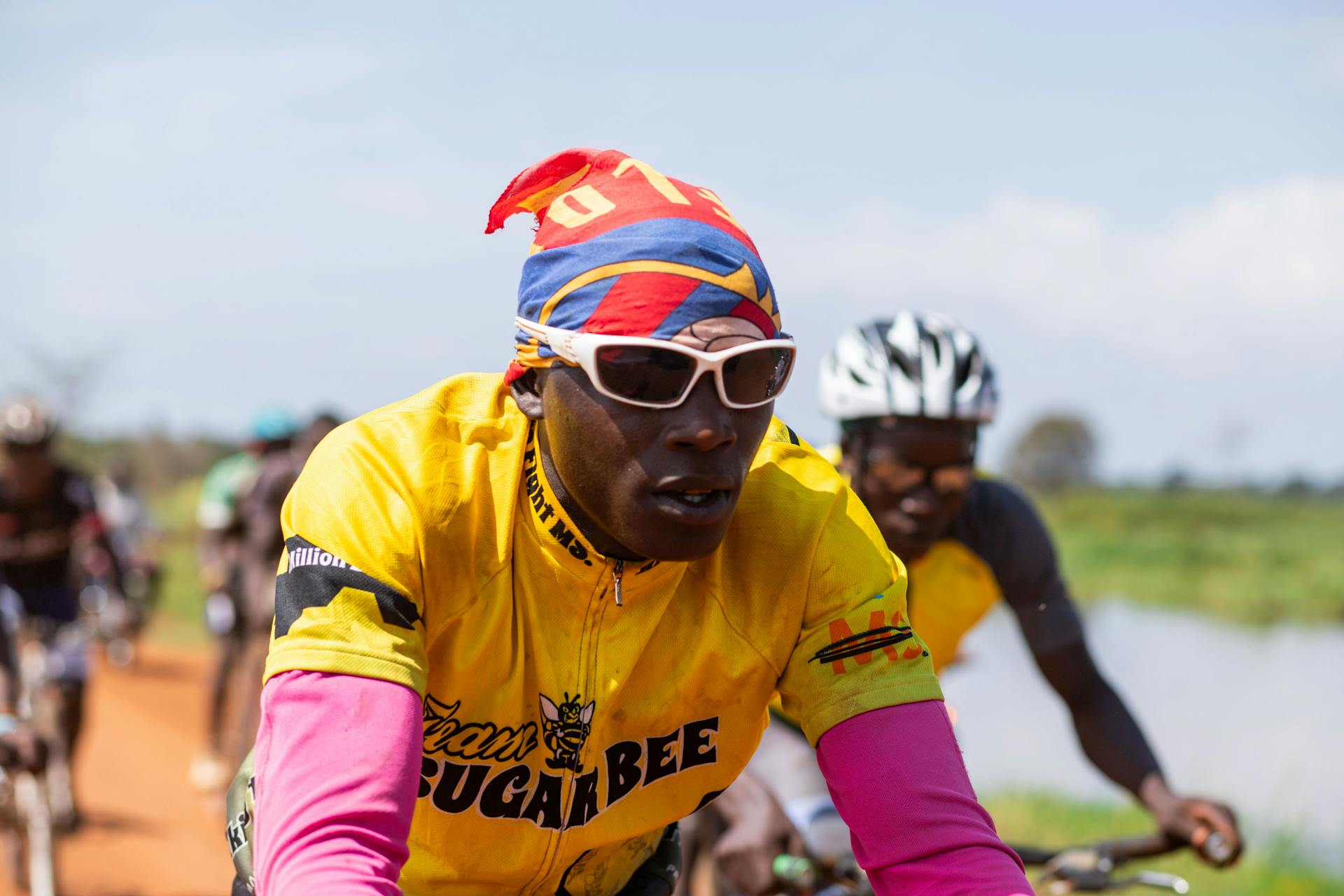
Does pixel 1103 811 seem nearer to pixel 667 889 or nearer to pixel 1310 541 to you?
pixel 667 889

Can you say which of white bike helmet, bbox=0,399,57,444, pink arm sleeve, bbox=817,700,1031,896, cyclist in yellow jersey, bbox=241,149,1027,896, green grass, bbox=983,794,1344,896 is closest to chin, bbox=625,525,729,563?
cyclist in yellow jersey, bbox=241,149,1027,896

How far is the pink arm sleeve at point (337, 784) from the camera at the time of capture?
2025mm

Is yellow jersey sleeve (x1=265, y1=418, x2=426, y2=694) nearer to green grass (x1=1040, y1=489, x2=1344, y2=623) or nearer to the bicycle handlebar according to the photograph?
the bicycle handlebar

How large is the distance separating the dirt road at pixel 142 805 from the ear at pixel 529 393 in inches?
265

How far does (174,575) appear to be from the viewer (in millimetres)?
26797

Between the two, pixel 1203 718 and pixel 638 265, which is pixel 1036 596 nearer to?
pixel 638 265

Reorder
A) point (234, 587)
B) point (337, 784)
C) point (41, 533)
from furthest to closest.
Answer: point (234, 587)
point (41, 533)
point (337, 784)

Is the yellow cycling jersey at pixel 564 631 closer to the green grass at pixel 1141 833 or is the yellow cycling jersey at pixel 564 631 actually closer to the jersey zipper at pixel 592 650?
the jersey zipper at pixel 592 650

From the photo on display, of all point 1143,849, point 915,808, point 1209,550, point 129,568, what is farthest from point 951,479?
point 1209,550

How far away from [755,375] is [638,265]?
261 mm

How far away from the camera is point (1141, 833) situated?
29.7ft

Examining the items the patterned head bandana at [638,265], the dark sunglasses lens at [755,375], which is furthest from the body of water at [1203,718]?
the patterned head bandana at [638,265]

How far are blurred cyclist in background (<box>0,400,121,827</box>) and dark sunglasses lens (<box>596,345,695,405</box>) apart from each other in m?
7.77

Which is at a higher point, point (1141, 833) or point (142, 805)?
point (1141, 833)
